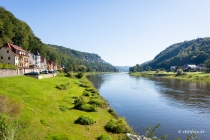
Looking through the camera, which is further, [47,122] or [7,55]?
[7,55]

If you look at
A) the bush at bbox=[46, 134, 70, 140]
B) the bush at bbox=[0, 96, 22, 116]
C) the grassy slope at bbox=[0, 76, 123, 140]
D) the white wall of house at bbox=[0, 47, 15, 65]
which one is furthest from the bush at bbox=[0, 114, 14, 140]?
the white wall of house at bbox=[0, 47, 15, 65]

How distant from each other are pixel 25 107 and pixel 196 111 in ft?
125

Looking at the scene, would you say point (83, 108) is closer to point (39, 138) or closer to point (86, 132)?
point (86, 132)

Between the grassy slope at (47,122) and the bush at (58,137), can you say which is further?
the grassy slope at (47,122)

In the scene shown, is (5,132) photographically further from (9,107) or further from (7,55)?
(7,55)

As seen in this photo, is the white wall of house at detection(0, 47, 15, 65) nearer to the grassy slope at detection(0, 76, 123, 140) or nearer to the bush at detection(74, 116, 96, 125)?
the grassy slope at detection(0, 76, 123, 140)

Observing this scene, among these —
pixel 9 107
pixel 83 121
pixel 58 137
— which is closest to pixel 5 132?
pixel 58 137

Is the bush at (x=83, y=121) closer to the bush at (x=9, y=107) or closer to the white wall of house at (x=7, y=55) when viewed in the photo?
the bush at (x=9, y=107)

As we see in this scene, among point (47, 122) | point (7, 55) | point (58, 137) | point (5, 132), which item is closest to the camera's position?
point (5, 132)

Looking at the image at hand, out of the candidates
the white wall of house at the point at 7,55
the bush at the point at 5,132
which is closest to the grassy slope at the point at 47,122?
the bush at the point at 5,132

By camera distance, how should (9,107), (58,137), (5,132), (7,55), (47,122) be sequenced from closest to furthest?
(5,132) → (58,137) → (9,107) → (47,122) → (7,55)

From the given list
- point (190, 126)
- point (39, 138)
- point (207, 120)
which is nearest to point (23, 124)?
point (39, 138)

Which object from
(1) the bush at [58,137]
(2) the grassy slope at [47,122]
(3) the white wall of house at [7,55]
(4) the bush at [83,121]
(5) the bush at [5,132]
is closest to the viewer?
(5) the bush at [5,132]

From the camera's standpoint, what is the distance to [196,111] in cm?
4603
